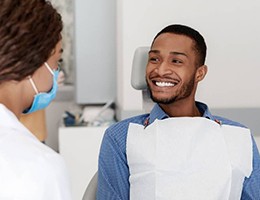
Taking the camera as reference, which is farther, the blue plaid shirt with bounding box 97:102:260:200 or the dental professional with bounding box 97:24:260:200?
the blue plaid shirt with bounding box 97:102:260:200

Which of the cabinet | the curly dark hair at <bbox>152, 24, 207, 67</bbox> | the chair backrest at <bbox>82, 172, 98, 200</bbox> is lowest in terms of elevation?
the cabinet

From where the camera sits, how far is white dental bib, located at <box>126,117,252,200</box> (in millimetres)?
1454

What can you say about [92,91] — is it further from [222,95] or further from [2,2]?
[2,2]

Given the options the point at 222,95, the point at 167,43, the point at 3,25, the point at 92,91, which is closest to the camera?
the point at 3,25

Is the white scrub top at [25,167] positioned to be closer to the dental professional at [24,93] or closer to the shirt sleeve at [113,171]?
the dental professional at [24,93]

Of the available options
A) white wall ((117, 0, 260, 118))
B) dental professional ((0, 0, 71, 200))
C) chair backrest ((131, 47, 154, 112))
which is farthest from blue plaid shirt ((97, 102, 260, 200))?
white wall ((117, 0, 260, 118))

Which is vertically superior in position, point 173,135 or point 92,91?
point 173,135

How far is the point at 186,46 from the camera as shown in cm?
171

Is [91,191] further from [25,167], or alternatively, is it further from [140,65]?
[25,167]

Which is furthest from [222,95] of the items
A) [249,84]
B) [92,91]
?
[92,91]

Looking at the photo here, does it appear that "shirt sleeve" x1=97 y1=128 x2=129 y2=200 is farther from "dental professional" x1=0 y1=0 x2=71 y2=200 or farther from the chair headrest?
"dental professional" x1=0 y1=0 x2=71 y2=200

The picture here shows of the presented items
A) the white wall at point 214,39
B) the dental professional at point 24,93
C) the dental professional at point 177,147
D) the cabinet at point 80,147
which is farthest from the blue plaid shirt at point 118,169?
the cabinet at point 80,147

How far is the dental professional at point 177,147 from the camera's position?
4.81 ft

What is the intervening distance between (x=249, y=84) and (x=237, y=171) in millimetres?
1424
